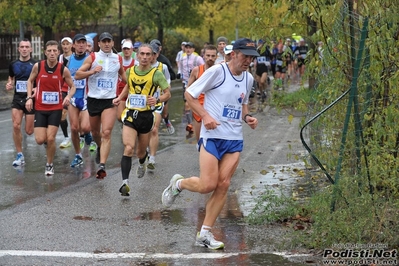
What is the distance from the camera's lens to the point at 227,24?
47.4 m

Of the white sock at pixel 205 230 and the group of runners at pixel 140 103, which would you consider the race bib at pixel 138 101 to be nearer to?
the group of runners at pixel 140 103

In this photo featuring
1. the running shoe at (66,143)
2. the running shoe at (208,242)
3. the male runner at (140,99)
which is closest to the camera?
the running shoe at (208,242)

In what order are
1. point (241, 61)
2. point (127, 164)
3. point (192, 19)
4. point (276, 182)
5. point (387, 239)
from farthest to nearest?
1. point (192, 19)
2. point (276, 182)
3. point (127, 164)
4. point (241, 61)
5. point (387, 239)

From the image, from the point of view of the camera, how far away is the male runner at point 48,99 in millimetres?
11945

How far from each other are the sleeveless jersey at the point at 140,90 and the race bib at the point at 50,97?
175 centimetres

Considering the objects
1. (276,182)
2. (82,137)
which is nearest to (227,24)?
(82,137)

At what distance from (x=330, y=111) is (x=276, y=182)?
294cm

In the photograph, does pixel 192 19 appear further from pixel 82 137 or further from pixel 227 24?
pixel 82 137

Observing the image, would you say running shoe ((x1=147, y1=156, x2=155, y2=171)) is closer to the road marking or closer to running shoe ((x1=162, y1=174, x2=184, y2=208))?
running shoe ((x1=162, y1=174, x2=184, y2=208))

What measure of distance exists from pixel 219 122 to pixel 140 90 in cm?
310

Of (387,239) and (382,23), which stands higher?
(382,23)

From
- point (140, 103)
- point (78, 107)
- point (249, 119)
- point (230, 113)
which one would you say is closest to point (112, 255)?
point (230, 113)

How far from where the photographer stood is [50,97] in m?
12.0

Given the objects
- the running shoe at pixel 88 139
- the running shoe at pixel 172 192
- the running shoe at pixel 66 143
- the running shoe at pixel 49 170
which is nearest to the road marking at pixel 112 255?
the running shoe at pixel 172 192
